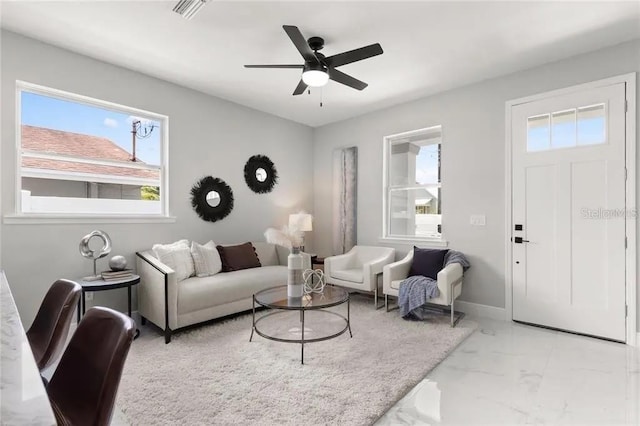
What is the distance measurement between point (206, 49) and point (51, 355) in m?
2.78

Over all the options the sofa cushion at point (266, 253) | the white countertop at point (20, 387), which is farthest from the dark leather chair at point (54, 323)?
the sofa cushion at point (266, 253)

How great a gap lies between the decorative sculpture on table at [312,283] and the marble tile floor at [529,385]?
1.23 metres

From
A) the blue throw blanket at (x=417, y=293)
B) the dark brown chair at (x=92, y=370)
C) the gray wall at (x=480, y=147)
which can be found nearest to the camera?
the dark brown chair at (x=92, y=370)

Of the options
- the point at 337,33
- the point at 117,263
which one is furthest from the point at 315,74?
the point at 117,263

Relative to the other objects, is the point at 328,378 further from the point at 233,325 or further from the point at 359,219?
the point at 359,219

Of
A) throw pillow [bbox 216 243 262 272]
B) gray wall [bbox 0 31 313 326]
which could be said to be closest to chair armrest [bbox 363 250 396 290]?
throw pillow [bbox 216 243 262 272]

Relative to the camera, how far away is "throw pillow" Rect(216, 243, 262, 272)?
4008 millimetres

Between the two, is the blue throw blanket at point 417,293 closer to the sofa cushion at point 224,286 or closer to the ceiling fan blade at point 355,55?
the sofa cushion at point 224,286

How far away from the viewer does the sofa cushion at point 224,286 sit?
10.5 ft

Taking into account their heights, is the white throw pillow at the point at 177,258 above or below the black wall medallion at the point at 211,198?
below

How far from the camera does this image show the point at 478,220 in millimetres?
3932

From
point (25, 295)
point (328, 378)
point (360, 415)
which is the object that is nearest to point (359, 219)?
point (328, 378)

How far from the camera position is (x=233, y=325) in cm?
351

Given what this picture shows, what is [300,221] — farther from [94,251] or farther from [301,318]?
[94,251]
